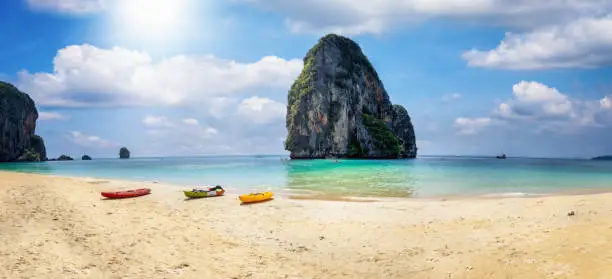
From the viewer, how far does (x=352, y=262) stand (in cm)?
1070

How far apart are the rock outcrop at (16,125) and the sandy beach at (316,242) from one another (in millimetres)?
158887

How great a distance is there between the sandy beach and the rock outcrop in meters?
159

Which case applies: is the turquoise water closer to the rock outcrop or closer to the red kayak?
the red kayak

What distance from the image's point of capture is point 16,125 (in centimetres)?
14575

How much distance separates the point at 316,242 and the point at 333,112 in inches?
4873

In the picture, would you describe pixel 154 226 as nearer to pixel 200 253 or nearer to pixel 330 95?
pixel 200 253

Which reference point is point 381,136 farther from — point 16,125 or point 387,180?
point 16,125

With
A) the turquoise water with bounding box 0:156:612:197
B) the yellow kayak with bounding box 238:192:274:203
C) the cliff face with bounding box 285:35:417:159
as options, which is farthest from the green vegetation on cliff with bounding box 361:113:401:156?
the yellow kayak with bounding box 238:192:274:203

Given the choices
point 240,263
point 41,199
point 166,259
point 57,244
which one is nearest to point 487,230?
point 240,263

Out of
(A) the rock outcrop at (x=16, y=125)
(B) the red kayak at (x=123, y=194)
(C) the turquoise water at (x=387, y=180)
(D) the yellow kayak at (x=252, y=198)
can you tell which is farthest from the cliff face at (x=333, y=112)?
(D) the yellow kayak at (x=252, y=198)

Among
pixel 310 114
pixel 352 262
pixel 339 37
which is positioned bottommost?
pixel 352 262

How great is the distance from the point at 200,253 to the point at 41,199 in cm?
1514

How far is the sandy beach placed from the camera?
31.6ft

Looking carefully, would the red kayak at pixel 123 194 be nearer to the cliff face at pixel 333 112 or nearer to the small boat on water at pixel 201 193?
the small boat on water at pixel 201 193
